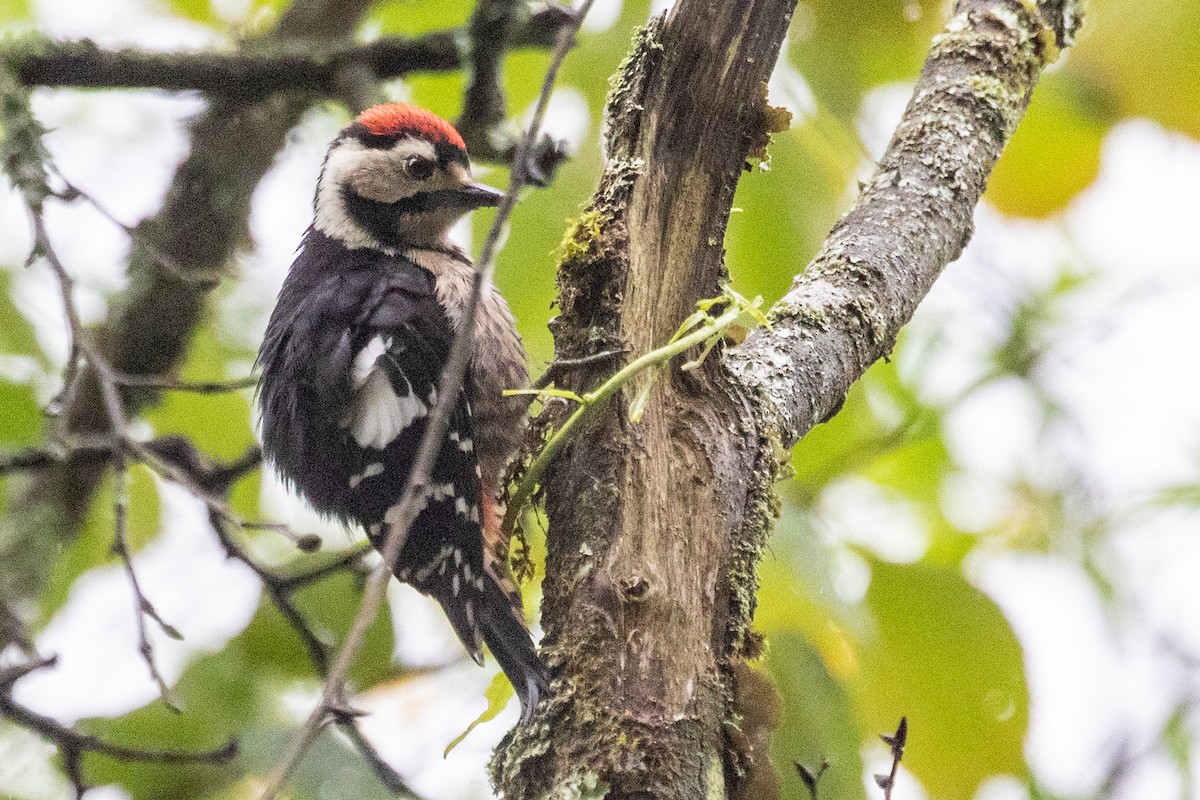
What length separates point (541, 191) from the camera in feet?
5.71

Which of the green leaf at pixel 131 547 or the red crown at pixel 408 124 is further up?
the red crown at pixel 408 124

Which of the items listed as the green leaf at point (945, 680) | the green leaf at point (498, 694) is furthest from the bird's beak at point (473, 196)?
the green leaf at point (945, 680)

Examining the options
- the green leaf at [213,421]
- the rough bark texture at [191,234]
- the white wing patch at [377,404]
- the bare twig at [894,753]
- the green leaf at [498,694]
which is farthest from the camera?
the rough bark texture at [191,234]

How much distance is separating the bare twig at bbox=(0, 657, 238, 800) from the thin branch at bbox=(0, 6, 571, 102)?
4.39ft

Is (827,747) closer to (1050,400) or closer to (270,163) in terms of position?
(1050,400)

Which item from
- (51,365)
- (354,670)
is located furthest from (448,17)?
(354,670)

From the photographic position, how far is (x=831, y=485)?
6.26ft

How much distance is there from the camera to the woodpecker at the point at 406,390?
1990mm

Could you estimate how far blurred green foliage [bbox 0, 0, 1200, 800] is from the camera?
1399 millimetres

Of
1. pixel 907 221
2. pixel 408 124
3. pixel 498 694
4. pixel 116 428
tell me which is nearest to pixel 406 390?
pixel 116 428

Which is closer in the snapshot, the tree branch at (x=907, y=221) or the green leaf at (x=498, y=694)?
A: the green leaf at (x=498, y=694)

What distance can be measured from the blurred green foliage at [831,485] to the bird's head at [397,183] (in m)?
0.09

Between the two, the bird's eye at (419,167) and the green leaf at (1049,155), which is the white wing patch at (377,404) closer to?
the bird's eye at (419,167)

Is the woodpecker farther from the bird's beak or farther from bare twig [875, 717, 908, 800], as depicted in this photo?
bare twig [875, 717, 908, 800]
